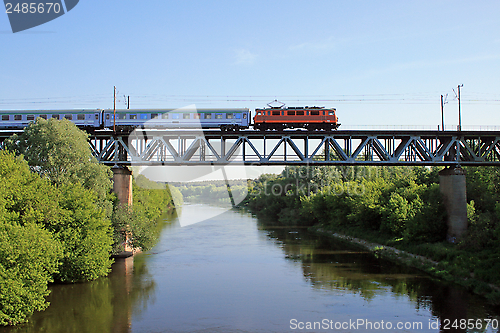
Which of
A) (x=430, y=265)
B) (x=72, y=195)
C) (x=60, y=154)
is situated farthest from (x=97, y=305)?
(x=430, y=265)

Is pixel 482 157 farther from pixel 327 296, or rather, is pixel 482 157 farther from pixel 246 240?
pixel 246 240

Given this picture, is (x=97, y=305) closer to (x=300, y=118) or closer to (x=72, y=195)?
(x=72, y=195)

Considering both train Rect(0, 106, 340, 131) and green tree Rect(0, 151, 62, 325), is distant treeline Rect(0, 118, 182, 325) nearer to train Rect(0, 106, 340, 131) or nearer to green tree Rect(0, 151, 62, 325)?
green tree Rect(0, 151, 62, 325)

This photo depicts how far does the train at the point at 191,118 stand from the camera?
4456 cm

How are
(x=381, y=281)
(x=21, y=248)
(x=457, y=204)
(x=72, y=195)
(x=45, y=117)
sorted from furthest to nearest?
(x=45, y=117) → (x=457, y=204) → (x=381, y=281) → (x=72, y=195) → (x=21, y=248)

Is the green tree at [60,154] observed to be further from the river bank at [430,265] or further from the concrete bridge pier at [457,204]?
the concrete bridge pier at [457,204]

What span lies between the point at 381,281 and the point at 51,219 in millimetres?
27568

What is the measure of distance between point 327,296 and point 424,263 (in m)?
14.9

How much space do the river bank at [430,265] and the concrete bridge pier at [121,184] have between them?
29948 millimetres

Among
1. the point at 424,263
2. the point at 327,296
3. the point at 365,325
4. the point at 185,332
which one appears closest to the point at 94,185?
the point at 185,332

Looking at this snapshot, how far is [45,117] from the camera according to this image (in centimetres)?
4662

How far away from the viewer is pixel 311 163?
41594mm

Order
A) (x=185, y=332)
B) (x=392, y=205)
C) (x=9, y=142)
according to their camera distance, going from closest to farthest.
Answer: (x=185, y=332), (x=9, y=142), (x=392, y=205)

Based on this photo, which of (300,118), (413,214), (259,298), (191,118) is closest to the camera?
(259,298)
